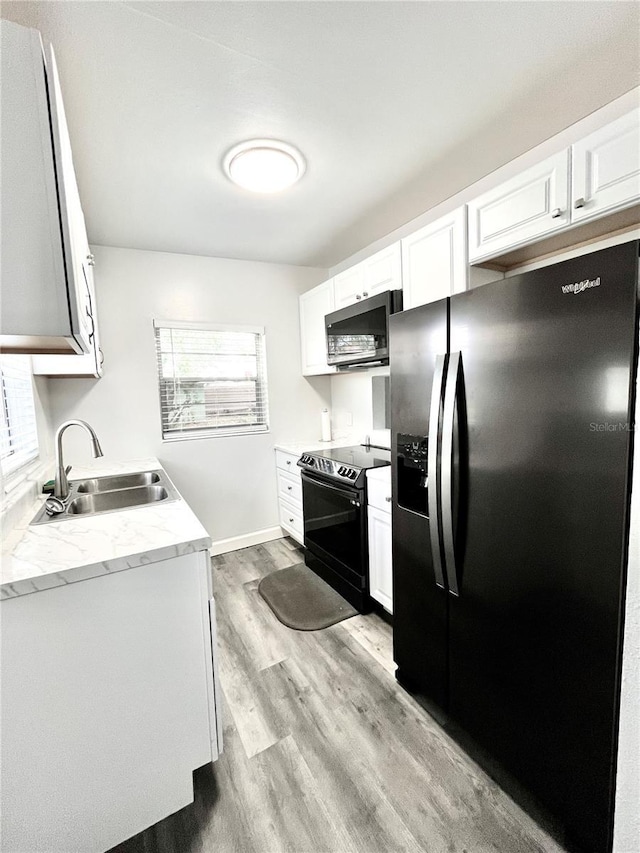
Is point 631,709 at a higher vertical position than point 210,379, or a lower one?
lower

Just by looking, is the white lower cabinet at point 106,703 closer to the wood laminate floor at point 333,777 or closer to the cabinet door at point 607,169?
the wood laminate floor at point 333,777

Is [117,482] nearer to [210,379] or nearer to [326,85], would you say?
[210,379]

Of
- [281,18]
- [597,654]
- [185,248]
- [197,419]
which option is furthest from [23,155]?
[197,419]

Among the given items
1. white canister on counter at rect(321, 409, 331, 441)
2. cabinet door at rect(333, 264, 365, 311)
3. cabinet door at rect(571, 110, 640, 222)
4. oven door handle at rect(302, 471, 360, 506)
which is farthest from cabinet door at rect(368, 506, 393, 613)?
cabinet door at rect(571, 110, 640, 222)

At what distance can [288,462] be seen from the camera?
330 cm

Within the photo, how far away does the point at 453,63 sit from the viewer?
1.33m

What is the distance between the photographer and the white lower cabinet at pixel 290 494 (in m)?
3.14

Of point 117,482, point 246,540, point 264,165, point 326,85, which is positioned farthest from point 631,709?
point 246,540

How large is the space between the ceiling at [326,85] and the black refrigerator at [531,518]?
0.84 metres

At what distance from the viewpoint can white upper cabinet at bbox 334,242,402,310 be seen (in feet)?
7.53

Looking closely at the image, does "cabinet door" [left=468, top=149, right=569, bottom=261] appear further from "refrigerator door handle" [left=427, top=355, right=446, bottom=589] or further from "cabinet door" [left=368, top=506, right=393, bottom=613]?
"cabinet door" [left=368, top=506, right=393, bottom=613]

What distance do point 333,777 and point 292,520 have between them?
1997 millimetres

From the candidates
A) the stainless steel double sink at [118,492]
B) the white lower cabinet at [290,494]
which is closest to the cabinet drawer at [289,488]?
the white lower cabinet at [290,494]

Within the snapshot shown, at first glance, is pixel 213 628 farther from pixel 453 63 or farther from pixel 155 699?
pixel 453 63
